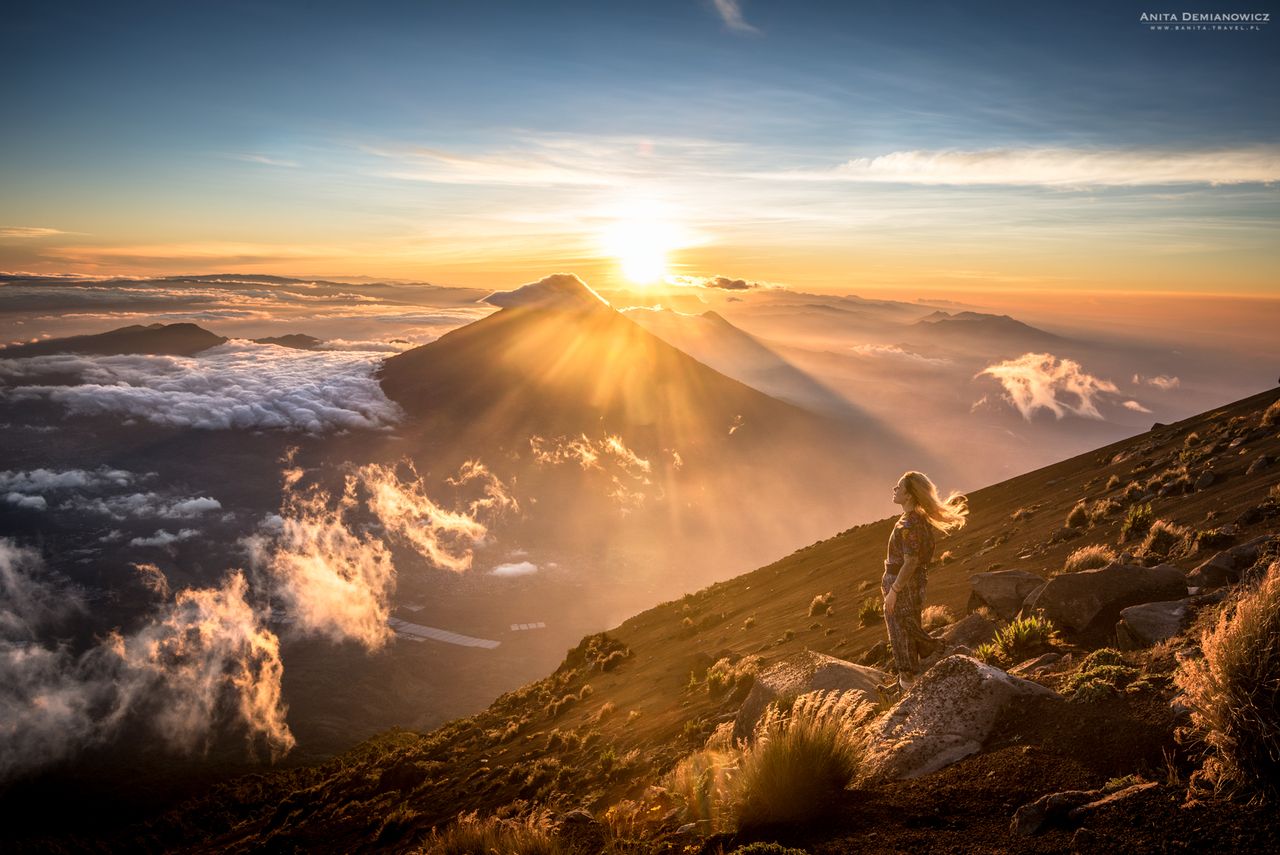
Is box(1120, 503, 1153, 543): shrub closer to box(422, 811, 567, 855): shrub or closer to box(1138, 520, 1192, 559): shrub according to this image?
box(1138, 520, 1192, 559): shrub

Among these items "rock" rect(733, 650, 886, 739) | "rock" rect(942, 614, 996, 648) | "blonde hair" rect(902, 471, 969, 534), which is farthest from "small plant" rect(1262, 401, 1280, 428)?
"rock" rect(733, 650, 886, 739)

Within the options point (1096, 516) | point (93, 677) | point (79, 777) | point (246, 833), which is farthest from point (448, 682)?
point (1096, 516)

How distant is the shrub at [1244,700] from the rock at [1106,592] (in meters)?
4.25

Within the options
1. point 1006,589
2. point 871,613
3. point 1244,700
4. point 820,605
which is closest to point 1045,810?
point 1244,700

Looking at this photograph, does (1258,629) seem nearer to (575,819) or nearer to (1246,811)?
(1246,811)

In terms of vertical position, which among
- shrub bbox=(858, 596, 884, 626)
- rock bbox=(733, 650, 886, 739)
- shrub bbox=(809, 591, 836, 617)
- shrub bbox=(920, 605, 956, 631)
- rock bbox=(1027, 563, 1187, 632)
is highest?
rock bbox=(1027, 563, 1187, 632)

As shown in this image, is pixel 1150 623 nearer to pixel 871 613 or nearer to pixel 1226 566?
pixel 1226 566

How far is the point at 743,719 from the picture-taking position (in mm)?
9062

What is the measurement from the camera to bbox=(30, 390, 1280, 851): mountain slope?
5.22 meters

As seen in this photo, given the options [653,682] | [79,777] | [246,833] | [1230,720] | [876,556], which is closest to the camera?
[1230,720]

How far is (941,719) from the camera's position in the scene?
6324 mm

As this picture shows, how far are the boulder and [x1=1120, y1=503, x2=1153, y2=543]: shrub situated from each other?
4.81 meters

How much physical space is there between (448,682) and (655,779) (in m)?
201

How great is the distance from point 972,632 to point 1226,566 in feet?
10.5
